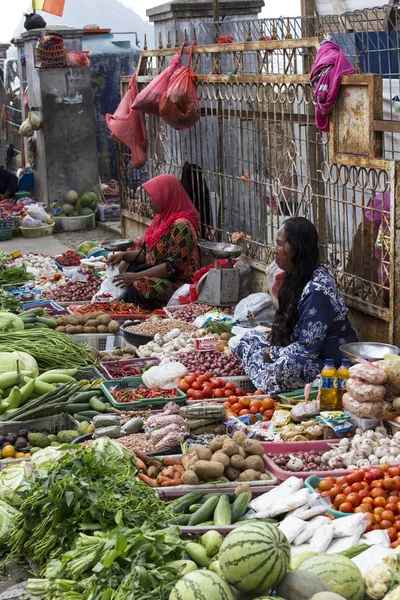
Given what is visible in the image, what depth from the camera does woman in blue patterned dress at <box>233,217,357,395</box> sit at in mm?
5777

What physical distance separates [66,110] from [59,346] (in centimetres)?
902

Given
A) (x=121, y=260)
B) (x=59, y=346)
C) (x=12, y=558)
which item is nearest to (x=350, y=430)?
(x=12, y=558)

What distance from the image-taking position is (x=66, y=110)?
15.1m

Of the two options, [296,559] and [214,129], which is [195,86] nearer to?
[214,129]

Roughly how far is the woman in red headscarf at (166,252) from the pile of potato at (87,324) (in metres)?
0.76

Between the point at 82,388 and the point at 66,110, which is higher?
the point at 66,110

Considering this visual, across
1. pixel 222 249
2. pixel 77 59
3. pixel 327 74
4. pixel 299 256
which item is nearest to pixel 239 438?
pixel 299 256

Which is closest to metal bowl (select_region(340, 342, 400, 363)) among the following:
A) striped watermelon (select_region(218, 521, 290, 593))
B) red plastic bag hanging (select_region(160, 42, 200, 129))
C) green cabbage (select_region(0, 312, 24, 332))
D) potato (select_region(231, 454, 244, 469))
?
potato (select_region(231, 454, 244, 469))

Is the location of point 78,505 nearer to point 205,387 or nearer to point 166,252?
point 205,387

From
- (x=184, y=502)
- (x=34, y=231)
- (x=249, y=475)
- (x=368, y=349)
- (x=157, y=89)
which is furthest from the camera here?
(x=34, y=231)

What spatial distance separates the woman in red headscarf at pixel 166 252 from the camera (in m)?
8.59

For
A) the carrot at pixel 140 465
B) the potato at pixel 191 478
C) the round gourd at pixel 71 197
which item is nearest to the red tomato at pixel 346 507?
the potato at pixel 191 478

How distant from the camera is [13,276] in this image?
9.77 meters

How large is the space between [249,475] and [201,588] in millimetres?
1564
